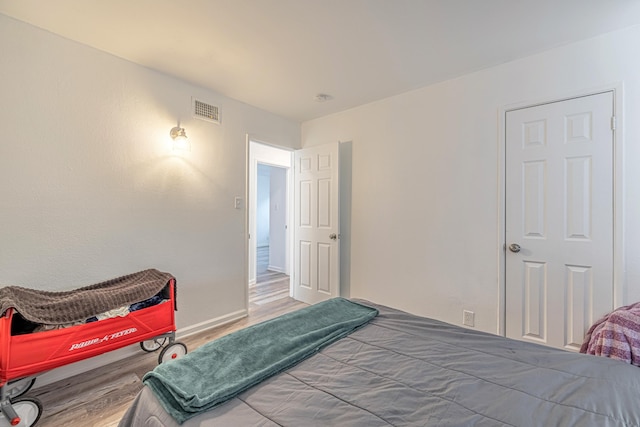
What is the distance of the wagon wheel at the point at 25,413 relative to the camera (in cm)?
147

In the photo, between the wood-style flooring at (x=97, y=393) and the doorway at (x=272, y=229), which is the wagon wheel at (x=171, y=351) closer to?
the wood-style flooring at (x=97, y=393)

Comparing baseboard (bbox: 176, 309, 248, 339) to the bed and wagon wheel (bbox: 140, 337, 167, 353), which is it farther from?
the bed

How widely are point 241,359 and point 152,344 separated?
1.80m

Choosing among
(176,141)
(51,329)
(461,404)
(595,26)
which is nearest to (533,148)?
(595,26)

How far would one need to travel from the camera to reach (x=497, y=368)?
3.51ft

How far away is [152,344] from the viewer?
238cm

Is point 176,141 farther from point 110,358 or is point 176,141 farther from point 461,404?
point 461,404

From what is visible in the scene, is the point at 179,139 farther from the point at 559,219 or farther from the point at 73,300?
the point at 559,219

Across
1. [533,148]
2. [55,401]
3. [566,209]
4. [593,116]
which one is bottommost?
[55,401]

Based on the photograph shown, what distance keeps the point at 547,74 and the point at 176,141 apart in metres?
3.23

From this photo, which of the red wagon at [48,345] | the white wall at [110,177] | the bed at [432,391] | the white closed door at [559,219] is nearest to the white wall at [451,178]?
the white closed door at [559,219]

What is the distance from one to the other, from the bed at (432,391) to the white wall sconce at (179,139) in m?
2.14

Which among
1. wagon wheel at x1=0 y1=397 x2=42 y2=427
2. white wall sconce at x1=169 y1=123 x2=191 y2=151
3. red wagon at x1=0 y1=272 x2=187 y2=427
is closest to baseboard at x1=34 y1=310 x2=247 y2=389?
red wagon at x1=0 y1=272 x2=187 y2=427

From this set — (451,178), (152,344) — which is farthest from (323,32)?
(152,344)
